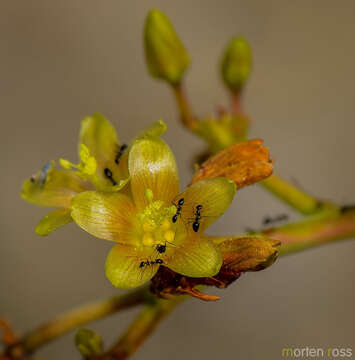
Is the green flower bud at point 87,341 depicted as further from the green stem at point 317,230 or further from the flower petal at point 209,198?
the green stem at point 317,230

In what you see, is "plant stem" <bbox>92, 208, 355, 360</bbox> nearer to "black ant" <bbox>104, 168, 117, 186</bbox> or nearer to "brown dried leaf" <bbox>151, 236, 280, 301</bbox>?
"brown dried leaf" <bbox>151, 236, 280, 301</bbox>

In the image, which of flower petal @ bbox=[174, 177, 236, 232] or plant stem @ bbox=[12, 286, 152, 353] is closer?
flower petal @ bbox=[174, 177, 236, 232]

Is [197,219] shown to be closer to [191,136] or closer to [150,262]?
[150,262]

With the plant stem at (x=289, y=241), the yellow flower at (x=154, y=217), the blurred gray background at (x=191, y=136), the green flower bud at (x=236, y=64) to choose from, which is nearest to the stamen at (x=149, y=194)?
the yellow flower at (x=154, y=217)

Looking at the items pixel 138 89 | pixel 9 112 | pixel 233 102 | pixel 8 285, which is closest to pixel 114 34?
pixel 138 89

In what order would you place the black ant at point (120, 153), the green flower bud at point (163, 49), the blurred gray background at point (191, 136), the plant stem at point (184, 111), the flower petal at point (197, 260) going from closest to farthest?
the flower petal at point (197, 260), the black ant at point (120, 153), the green flower bud at point (163, 49), the plant stem at point (184, 111), the blurred gray background at point (191, 136)

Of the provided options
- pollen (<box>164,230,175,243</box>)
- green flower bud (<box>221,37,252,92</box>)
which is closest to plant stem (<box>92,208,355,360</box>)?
pollen (<box>164,230,175,243</box>)

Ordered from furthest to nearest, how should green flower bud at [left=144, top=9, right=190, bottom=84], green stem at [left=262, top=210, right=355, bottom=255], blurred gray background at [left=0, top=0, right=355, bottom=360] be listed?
1. blurred gray background at [left=0, top=0, right=355, bottom=360]
2. green flower bud at [left=144, top=9, right=190, bottom=84]
3. green stem at [left=262, top=210, right=355, bottom=255]

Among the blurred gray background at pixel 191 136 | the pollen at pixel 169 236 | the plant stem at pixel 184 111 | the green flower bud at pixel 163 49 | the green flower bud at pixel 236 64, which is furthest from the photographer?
the blurred gray background at pixel 191 136
